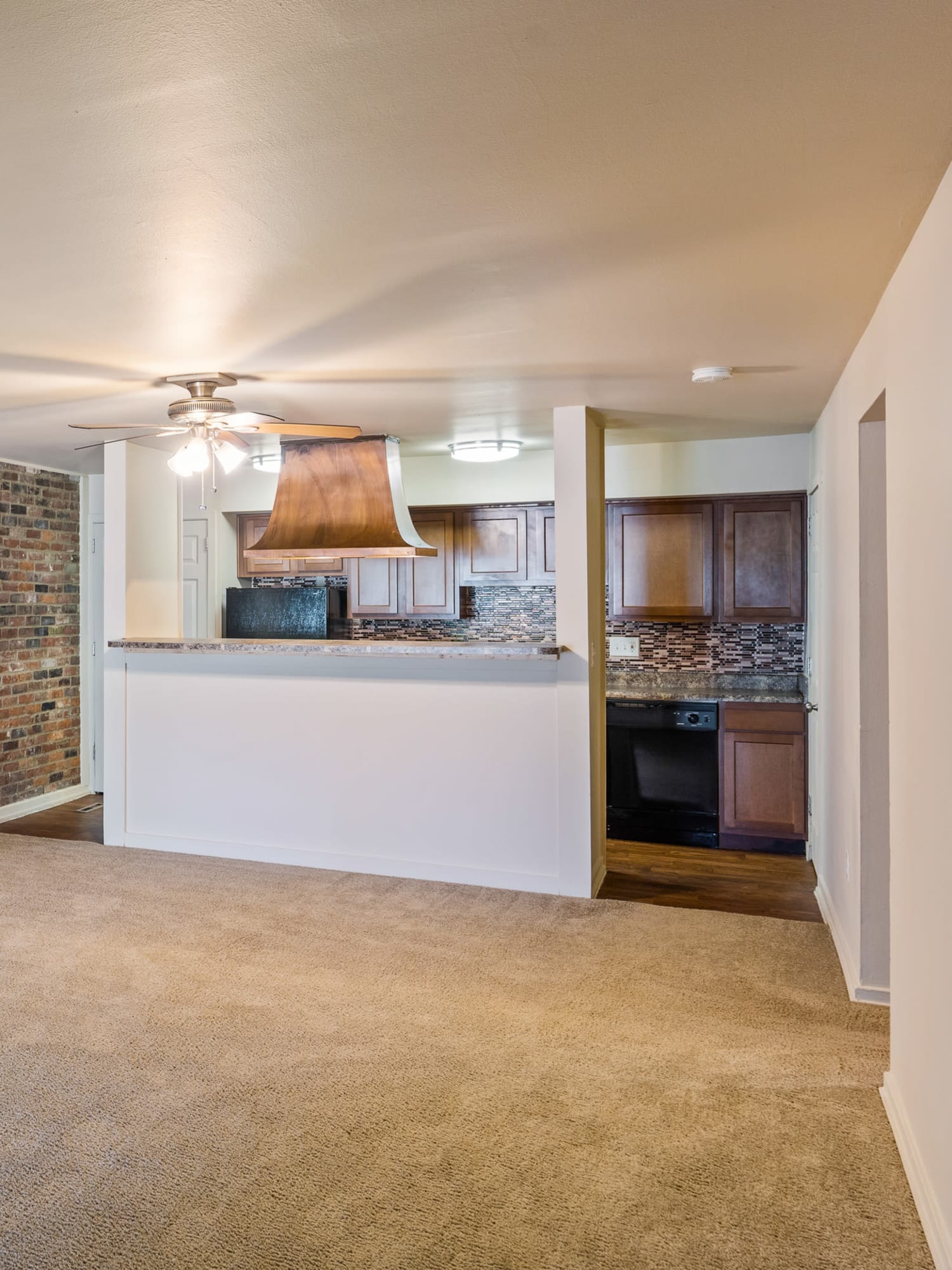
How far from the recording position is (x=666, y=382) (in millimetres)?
3572

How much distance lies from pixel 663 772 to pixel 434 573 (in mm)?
1920

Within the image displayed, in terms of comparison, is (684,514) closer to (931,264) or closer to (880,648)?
(880,648)

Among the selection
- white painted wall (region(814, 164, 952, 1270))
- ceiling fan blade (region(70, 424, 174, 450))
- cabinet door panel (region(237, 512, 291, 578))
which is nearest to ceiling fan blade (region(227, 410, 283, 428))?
ceiling fan blade (region(70, 424, 174, 450))

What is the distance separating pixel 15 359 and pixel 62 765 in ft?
11.8

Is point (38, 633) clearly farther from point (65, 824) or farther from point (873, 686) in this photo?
point (873, 686)

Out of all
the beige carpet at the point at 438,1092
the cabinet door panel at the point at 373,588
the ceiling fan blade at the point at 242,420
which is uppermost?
the ceiling fan blade at the point at 242,420

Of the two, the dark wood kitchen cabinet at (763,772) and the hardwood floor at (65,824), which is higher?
the dark wood kitchen cabinet at (763,772)

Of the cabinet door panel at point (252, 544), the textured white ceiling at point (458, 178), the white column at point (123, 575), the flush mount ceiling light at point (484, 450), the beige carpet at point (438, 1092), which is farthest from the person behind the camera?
the cabinet door panel at point (252, 544)

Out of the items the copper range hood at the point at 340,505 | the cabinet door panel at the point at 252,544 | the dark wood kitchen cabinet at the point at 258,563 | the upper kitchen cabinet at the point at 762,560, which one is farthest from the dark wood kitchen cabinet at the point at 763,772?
the cabinet door panel at the point at 252,544

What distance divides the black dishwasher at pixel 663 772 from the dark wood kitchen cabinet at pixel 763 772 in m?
0.09

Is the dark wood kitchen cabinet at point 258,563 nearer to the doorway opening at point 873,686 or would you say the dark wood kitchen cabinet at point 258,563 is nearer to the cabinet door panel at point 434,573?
Result: the cabinet door panel at point 434,573

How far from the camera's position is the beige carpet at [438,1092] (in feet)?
6.30

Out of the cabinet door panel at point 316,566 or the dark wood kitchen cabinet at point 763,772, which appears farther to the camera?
the cabinet door panel at point 316,566

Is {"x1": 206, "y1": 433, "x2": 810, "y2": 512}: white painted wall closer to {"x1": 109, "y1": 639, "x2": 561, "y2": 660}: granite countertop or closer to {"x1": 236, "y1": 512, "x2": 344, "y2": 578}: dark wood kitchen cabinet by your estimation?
{"x1": 236, "y1": 512, "x2": 344, "y2": 578}: dark wood kitchen cabinet
